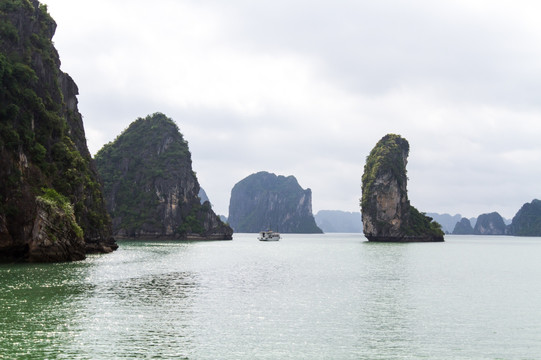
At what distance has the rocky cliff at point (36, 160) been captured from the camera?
175 feet

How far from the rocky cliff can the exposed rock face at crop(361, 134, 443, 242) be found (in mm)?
108713

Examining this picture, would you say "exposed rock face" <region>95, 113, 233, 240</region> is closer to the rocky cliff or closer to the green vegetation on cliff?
the green vegetation on cliff

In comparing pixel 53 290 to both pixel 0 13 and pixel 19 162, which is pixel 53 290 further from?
pixel 0 13

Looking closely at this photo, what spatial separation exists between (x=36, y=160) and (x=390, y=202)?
12904 cm

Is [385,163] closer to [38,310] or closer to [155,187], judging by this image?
[155,187]

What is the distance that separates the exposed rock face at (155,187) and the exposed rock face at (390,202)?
61.6 metres

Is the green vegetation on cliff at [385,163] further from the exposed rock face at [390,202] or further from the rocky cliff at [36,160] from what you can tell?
the rocky cliff at [36,160]

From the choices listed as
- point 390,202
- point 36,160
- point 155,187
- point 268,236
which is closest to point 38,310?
point 36,160

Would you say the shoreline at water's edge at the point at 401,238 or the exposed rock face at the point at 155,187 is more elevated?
the exposed rock face at the point at 155,187

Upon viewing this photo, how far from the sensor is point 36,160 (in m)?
59.3

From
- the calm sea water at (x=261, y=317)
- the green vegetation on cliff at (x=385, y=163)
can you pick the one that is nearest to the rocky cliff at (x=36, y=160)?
the calm sea water at (x=261, y=317)

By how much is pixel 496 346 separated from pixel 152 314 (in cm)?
1818

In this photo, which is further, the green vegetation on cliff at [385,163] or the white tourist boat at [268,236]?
the white tourist boat at [268,236]

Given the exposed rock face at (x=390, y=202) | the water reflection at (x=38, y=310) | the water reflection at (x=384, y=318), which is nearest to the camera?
the water reflection at (x=38, y=310)
